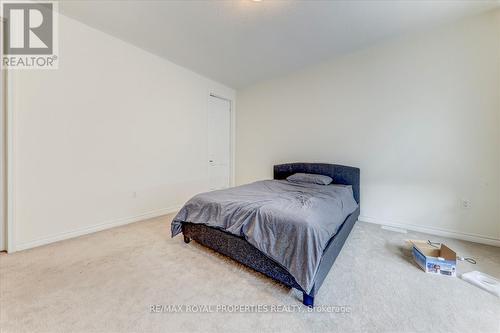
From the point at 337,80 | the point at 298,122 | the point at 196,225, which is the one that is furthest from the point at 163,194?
the point at 337,80

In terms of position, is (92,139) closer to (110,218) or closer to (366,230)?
(110,218)

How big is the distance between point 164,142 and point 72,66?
156 centimetres

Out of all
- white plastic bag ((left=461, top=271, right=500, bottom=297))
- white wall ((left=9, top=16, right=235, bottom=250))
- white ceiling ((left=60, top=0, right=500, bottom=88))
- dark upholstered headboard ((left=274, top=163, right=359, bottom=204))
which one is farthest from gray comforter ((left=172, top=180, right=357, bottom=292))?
white ceiling ((left=60, top=0, right=500, bottom=88))

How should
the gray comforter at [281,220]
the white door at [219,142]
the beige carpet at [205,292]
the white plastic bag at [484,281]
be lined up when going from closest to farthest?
1. the beige carpet at [205,292]
2. the gray comforter at [281,220]
3. the white plastic bag at [484,281]
4. the white door at [219,142]

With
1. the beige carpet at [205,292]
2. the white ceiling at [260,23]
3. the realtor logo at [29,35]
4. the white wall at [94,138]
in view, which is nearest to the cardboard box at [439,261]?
the beige carpet at [205,292]

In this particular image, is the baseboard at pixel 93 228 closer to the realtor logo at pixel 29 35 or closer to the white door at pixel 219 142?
the white door at pixel 219 142

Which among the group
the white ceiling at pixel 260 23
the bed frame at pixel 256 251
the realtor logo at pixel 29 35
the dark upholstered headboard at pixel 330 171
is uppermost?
the white ceiling at pixel 260 23

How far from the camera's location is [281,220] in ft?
5.59

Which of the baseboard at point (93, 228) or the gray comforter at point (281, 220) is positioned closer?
the gray comforter at point (281, 220)

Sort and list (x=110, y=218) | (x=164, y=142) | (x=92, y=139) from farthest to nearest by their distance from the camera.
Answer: (x=164, y=142), (x=110, y=218), (x=92, y=139)

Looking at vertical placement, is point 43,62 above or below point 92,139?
above

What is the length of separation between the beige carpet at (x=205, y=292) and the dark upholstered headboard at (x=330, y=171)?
1.18 m

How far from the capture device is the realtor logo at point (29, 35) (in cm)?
226

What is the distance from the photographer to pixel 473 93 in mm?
2623
